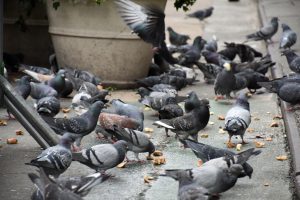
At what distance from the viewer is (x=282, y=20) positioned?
59.6 feet

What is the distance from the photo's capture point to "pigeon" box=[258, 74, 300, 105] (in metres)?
9.50

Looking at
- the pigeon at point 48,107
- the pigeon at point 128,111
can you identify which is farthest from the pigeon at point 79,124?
the pigeon at point 48,107

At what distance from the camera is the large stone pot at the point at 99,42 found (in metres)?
10.9

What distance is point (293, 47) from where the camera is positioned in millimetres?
14648

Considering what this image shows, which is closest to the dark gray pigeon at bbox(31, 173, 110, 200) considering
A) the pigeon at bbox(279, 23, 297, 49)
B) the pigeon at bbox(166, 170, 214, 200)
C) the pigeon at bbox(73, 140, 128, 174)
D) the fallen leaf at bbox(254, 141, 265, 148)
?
the pigeon at bbox(166, 170, 214, 200)

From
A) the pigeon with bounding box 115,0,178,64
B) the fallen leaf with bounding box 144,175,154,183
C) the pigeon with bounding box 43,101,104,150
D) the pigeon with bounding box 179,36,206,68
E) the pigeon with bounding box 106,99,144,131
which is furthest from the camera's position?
the pigeon with bounding box 179,36,206,68

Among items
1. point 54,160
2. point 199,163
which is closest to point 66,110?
point 199,163

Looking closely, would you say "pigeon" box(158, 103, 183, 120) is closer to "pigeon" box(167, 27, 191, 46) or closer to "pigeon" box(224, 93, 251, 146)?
"pigeon" box(224, 93, 251, 146)

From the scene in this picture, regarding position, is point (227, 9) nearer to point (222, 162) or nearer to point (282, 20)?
point (282, 20)

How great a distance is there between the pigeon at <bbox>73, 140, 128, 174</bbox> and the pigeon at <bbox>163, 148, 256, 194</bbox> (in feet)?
2.09

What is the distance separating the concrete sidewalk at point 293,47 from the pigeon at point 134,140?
1392 millimetres

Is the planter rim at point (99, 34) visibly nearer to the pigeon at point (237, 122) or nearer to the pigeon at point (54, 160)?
the pigeon at point (237, 122)

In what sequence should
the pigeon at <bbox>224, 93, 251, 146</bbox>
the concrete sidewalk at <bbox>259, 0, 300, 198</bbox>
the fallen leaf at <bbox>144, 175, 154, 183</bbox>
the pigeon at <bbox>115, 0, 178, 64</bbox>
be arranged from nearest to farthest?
1. the fallen leaf at <bbox>144, 175, 154, 183</bbox>
2. the concrete sidewalk at <bbox>259, 0, 300, 198</bbox>
3. the pigeon at <bbox>224, 93, 251, 146</bbox>
4. the pigeon at <bbox>115, 0, 178, 64</bbox>

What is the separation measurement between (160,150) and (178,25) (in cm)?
1113
